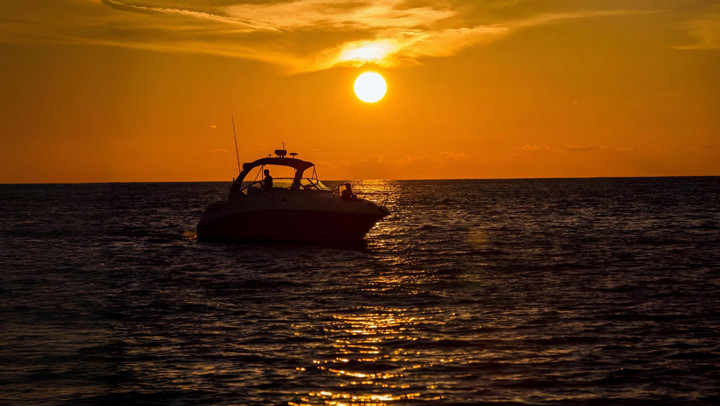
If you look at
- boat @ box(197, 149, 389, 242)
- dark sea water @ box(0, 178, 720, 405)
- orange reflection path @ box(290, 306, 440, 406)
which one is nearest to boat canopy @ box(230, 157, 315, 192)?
boat @ box(197, 149, 389, 242)

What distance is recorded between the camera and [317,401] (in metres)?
12.0

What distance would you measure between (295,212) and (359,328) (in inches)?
833

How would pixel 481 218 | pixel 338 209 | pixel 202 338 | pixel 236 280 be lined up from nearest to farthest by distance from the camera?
pixel 202 338, pixel 236 280, pixel 338 209, pixel 481 218

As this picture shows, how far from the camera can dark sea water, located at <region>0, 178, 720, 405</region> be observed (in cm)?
1275

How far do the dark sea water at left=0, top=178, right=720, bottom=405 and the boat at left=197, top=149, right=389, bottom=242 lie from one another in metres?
2.00

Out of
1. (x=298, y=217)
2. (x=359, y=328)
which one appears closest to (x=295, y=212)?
(x=298, y=217)

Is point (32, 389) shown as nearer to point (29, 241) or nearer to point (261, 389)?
point (261, 389)

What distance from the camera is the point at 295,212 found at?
126ft

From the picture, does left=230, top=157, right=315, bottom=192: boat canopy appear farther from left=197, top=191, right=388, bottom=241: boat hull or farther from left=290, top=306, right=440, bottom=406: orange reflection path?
left=290, top=306, right=440, bottom=406: orange reflection path

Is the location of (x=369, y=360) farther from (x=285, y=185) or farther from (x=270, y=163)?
(x=270, y=163)

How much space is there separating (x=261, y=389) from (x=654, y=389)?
6138 mm

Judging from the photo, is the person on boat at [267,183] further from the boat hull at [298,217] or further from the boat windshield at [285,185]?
the boat hull at [298,217]

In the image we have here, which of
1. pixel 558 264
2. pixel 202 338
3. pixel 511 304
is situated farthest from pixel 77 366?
pixel 558 264

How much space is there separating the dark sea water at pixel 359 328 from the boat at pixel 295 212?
2.00 meters
